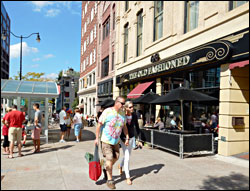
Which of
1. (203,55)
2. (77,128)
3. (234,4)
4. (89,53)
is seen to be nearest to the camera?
(234,4)

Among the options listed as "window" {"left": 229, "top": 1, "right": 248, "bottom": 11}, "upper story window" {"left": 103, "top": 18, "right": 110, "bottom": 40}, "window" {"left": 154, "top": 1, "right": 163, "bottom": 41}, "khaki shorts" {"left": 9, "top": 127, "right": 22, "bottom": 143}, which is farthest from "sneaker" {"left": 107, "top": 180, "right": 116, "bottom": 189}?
"upper story window" {"left": 103, "top": 18, "right": 110, "bottom": 40}

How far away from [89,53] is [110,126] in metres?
27.5

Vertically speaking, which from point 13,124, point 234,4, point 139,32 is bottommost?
point 13,124

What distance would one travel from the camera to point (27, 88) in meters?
9.70

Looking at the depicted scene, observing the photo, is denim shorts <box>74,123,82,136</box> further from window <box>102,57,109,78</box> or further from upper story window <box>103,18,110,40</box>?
upper story window <box>103,18,110,40</box>

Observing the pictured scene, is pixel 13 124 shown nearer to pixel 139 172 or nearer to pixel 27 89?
pixel 27 89

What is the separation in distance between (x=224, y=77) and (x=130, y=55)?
9255 mm

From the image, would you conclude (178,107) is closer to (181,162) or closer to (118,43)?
(181,162)

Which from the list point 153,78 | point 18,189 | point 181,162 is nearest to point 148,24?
point 153,78

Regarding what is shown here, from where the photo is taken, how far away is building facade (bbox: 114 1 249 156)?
256 inches

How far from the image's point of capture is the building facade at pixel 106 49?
2027cm

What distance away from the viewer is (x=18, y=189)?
380cm

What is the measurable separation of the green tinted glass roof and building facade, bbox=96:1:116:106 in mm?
9636

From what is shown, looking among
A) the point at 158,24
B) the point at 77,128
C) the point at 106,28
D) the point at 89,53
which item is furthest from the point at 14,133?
the point at 89,53
